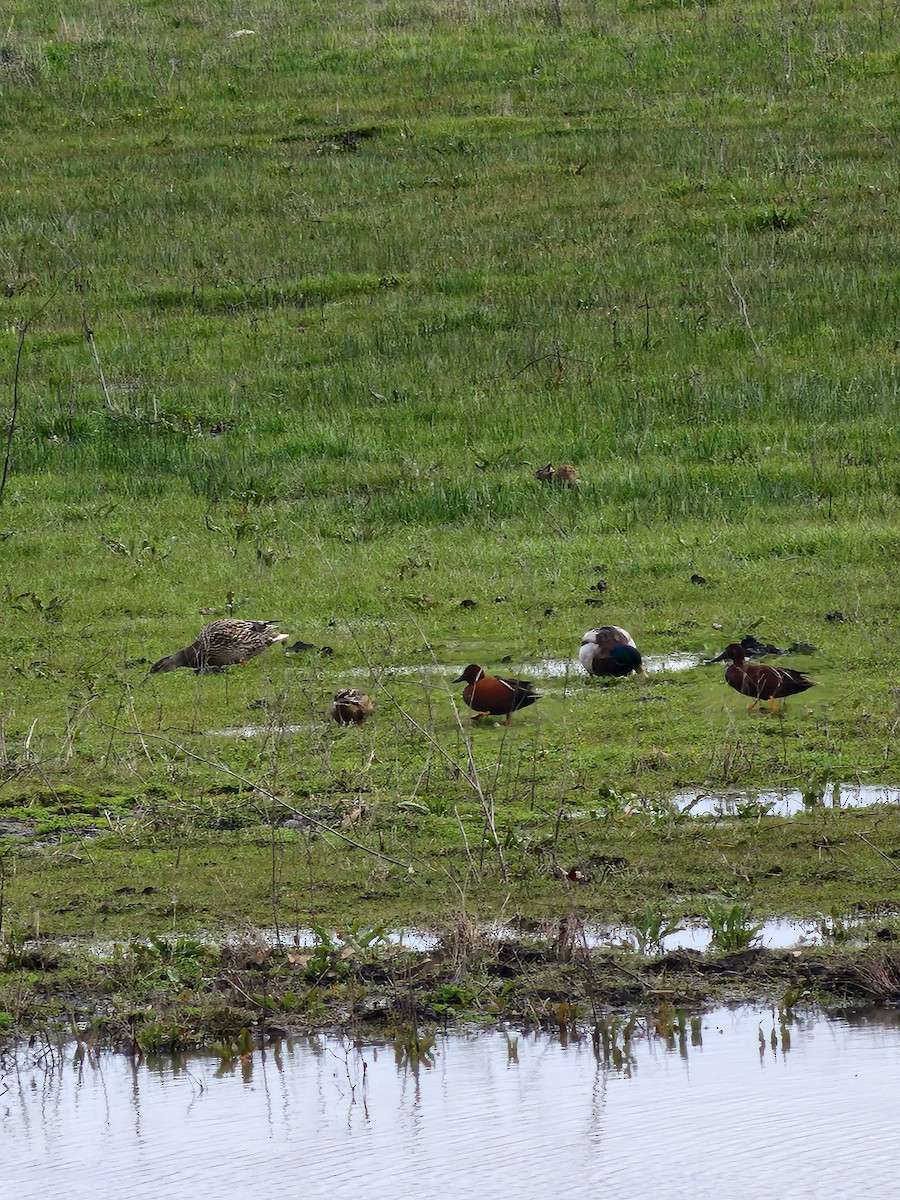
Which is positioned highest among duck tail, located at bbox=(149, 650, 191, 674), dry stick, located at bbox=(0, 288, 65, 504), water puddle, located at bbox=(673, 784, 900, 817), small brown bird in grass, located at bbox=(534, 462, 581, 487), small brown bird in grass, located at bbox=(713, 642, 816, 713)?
dry stick, located at bbox=(0, 288, 65, 504)

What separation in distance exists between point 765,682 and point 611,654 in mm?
944

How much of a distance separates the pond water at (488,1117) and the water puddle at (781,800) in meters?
1.78

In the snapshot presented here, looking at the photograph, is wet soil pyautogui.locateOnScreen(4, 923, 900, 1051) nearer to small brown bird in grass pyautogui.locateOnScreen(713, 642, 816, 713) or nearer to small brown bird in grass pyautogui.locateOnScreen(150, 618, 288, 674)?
small brown bird in grass pyautogui.locateOnScreen(713, 642, 816, 713)

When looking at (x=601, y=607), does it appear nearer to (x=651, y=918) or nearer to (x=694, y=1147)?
(x=651, y=918)

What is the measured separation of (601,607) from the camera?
11.1 m

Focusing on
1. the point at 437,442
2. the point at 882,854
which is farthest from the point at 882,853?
the point at 437,442

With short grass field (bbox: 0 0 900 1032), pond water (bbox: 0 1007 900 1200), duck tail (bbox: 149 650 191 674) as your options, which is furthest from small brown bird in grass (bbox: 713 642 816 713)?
pond water (bbox: 0 1007 900 1200)

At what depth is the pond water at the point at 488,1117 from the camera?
15.0ft

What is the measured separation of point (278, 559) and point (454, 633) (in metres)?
2.53

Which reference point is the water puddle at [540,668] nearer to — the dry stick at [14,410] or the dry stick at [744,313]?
the dry stick at [14,410]

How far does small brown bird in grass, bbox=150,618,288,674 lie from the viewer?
10.0m

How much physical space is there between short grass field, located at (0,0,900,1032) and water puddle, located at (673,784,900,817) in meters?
0.10

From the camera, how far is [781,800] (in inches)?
287

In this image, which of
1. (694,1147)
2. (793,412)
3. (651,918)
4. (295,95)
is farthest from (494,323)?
(694,1147)
